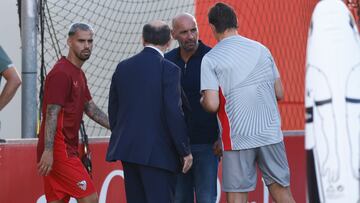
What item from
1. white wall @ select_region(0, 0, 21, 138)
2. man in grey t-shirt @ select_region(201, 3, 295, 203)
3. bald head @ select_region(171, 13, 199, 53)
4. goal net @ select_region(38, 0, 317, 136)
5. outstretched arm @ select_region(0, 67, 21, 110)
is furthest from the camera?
goal net @ select_region(38, 0, 317, 136)

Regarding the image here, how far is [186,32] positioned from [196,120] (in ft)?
2.25

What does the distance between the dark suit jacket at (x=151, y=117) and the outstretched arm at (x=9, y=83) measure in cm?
93

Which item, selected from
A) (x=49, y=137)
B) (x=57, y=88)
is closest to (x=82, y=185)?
(x=49, y=137)

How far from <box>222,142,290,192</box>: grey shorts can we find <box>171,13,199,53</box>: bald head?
1.07 metres

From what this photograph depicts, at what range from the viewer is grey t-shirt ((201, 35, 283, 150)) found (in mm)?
6383

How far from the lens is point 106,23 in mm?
9680

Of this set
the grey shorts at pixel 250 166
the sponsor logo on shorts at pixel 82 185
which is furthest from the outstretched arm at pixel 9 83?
the grey shorts at pixel 250 166

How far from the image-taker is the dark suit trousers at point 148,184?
20.7ft

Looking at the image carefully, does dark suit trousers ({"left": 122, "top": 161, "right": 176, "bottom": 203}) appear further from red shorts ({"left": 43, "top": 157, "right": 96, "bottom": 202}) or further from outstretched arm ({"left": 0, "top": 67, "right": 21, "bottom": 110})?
outstretched arm ({"left": 0, "top": 67, "right": 21, "bottom": 110})

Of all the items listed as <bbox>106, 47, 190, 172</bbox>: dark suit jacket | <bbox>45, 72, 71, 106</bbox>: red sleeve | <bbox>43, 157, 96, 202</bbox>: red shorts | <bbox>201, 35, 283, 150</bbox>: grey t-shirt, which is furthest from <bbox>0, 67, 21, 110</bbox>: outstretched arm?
<bbox>201, 35, 283, 150</bbox>: grey t-shirt

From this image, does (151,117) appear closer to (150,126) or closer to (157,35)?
(150,126)

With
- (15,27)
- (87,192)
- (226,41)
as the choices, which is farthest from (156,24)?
(15,27)

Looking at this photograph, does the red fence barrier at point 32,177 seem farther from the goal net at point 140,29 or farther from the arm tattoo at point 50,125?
the goal net at point 140,29

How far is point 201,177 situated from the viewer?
7.21 m
